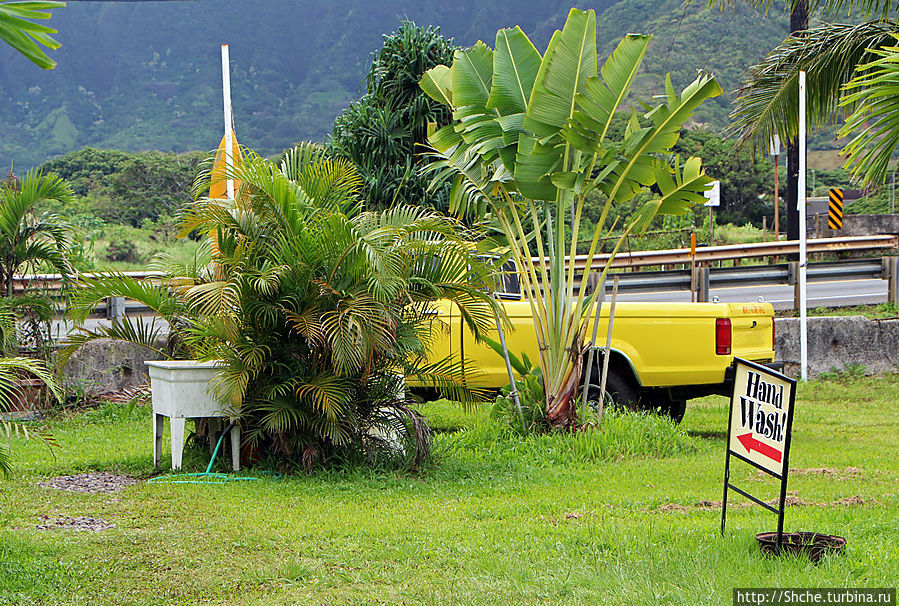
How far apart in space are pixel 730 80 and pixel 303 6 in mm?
72569

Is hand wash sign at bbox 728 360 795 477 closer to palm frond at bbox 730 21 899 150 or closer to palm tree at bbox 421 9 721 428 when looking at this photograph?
palm tree at bbox 421 9 721 428

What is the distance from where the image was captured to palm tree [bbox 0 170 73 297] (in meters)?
10.4

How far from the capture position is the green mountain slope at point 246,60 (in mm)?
61219

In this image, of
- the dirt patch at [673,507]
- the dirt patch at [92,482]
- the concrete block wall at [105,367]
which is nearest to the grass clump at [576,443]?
the dirt patch at [673,507]

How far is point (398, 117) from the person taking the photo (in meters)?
13.1

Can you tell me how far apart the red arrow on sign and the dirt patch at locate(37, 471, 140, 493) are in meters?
4.83

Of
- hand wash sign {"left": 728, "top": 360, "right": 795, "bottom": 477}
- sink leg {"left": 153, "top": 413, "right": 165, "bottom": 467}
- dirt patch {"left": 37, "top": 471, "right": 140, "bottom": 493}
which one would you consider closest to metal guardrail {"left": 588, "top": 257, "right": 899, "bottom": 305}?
sink leg {"left": 153, "top": 413, "right": 165, "bottom": 467}

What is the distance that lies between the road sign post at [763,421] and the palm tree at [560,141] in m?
3.61

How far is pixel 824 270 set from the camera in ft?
56.3

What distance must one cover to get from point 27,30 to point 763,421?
3.92 m

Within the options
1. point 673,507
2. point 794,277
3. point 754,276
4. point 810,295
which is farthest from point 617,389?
point 810,295

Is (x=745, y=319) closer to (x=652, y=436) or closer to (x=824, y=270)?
(x=652, y=436)

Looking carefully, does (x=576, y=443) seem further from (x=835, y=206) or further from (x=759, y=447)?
(x=835, y=206)

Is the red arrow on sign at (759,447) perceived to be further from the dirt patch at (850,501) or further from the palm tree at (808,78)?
the palm tree at (808,78)
